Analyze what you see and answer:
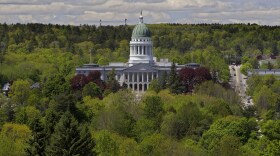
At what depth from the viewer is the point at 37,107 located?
91000mm

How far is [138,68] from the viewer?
160 metres

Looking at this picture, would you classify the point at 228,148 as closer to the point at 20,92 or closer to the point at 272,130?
the point at 272,130

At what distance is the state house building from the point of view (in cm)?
15850

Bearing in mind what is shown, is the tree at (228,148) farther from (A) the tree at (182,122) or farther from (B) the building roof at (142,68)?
(B) the building roof at (142,68)

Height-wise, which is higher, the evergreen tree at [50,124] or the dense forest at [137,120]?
the evergreen tree at [50,124]

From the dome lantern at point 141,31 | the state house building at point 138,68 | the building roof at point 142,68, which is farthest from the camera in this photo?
the dome lantern at point 141,31

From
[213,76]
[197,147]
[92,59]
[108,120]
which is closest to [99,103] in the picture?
[108,120]

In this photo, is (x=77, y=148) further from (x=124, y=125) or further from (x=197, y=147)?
(x=124, y=125)

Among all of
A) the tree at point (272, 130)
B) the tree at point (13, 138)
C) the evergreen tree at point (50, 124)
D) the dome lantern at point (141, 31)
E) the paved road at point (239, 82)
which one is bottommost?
the paved road at point (239, 82)

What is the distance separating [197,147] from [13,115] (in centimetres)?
2692

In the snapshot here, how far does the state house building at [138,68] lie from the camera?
6240 inches

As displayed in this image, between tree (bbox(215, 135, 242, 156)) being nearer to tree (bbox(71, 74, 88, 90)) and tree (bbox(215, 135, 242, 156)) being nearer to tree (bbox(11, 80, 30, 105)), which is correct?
tree (bbox(11, 80, 30, 105))

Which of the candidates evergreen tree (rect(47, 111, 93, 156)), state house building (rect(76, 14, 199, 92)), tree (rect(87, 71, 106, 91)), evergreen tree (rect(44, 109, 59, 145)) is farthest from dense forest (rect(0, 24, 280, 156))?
state house building (rect(76, 14, 199, 92))

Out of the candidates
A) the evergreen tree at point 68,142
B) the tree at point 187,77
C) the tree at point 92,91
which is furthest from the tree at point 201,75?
the evergreen tree at point 68,142
